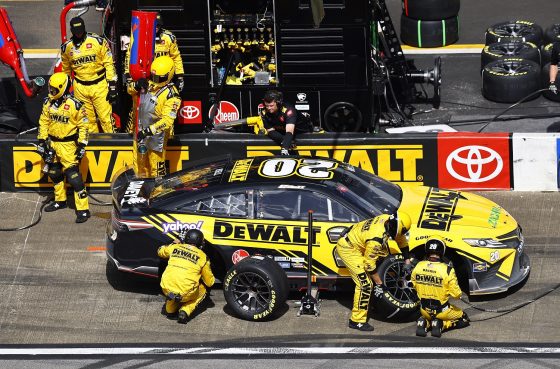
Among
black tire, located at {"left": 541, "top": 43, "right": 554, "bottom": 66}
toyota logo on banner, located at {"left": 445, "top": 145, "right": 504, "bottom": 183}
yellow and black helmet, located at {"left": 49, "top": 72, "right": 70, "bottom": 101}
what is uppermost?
yellow and black helmet, located at {"left": 49, "top": 72, "right": 70, "bottom": 101}

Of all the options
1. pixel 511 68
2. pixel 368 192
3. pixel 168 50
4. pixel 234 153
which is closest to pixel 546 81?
pixel 511 68

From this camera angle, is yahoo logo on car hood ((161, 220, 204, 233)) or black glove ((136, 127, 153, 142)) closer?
yahoo logo on car hood ((161, 220, 204, 233))

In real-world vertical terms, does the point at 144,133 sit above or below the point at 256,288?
above

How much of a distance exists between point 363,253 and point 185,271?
1.94 metres

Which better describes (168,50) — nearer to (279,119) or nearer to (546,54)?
(279,119)

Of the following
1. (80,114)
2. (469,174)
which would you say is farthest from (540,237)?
(80,114)

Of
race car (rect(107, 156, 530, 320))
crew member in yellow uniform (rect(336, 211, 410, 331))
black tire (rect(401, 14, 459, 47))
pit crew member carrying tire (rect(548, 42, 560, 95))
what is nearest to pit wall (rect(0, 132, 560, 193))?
pit crew member carrying tire (rect(548, 42, 560, 95))

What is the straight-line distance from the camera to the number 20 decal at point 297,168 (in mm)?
13328

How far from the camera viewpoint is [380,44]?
63.9ft

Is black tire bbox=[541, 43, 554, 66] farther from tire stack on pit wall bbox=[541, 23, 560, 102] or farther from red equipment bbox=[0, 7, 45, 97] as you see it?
red equipment bbox=[0, 7, 45, 97]

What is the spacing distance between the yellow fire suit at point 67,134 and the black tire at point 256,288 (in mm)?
3632

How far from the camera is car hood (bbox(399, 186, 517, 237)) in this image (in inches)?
514

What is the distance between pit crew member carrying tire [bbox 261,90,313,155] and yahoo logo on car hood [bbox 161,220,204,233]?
2685mm

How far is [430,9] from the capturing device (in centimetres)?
2142
